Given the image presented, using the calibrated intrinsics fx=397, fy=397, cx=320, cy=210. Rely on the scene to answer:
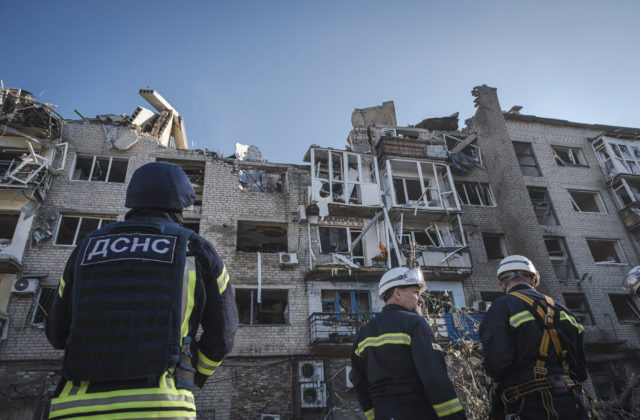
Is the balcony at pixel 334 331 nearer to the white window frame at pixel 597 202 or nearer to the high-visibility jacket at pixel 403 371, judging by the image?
the high-visibility jacket at pixel 403 371

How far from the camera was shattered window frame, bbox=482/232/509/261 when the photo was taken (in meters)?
19.6

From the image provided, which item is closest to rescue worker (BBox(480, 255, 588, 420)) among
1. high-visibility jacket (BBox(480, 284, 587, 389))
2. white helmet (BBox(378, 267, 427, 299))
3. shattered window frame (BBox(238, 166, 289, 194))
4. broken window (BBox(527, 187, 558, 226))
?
high-visibility jacket (BBox(480, 284, 587, 389))

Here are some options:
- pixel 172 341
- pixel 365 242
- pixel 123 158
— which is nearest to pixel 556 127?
pixel 365 242

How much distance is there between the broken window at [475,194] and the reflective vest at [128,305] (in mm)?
20339

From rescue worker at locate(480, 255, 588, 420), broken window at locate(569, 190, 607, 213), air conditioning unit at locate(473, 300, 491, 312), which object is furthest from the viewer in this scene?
broken window at locate(569, 190, 607, 213)

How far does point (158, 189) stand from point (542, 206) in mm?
22401

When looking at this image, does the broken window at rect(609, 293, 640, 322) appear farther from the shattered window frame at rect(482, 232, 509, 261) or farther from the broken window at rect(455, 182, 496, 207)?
the broken window at rect(455, 182, 496, 207)

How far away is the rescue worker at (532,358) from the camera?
315 cm

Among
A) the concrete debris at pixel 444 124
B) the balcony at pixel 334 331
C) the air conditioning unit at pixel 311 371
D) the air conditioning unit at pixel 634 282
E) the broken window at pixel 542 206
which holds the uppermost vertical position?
the concrete debris at pixel 444 124

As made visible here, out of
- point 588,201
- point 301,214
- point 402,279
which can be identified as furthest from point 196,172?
point 588,201

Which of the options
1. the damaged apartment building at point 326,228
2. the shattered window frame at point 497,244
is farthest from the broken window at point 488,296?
the shattered window frame at point 497,244

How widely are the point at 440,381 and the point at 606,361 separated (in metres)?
18.7

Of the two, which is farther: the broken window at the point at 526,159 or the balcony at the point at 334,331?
the broken window at the point at 526,159

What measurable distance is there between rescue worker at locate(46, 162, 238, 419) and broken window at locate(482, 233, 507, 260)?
19579 millimetres
